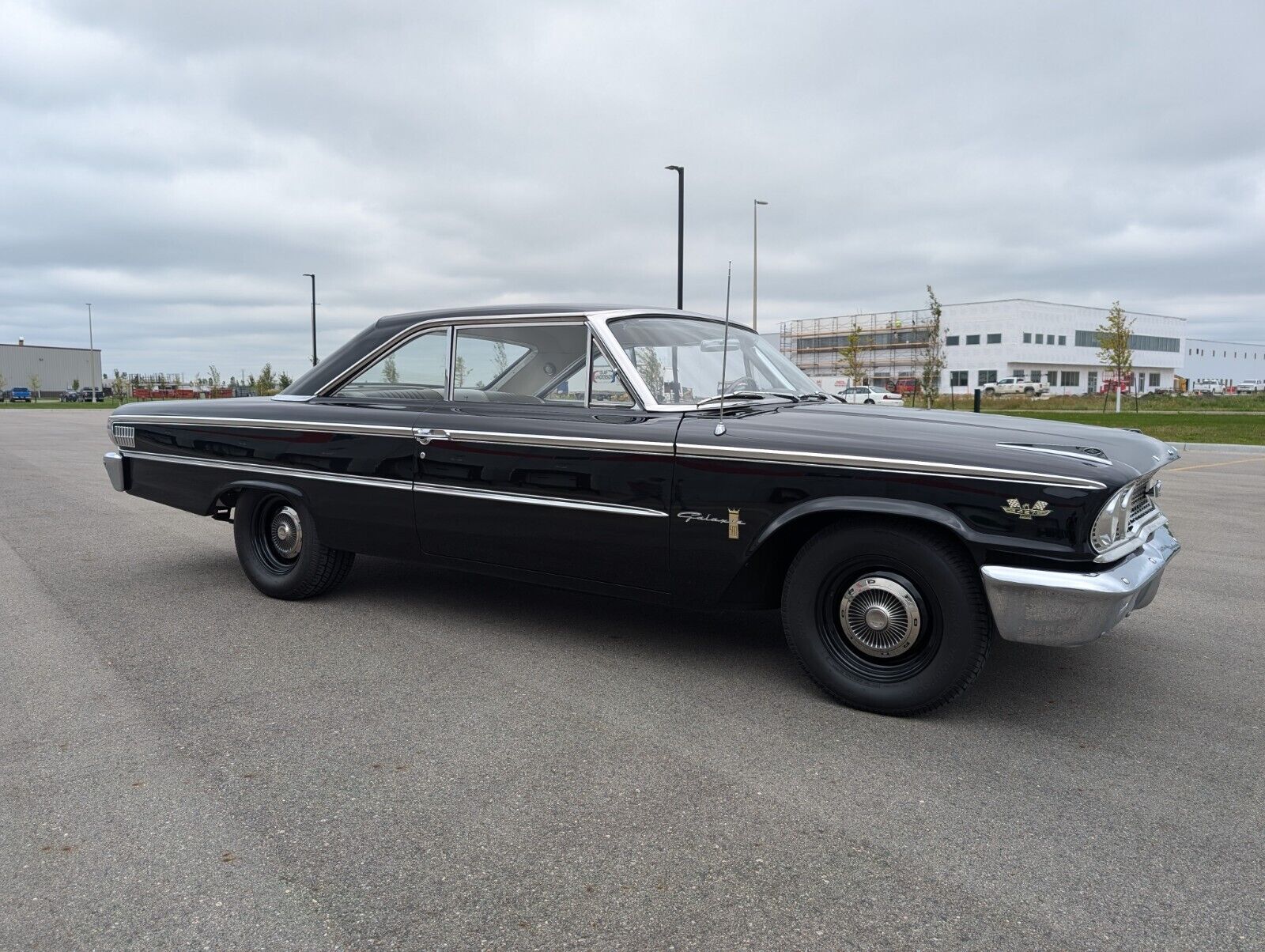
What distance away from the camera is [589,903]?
7.25 ft

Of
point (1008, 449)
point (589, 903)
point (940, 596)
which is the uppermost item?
point (1008, 449)

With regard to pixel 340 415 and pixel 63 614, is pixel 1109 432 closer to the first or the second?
pixel 340 415

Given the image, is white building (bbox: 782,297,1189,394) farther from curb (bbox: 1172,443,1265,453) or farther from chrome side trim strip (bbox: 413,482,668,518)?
chrome side trim strip (bbox: 413,482,668,518)

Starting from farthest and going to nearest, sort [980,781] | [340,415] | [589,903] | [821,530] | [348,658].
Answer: [340,415] < [348,658] < [821,530] < [980,781] < [589,903]

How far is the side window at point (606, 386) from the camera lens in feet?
13.3

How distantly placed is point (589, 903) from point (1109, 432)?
2.87m

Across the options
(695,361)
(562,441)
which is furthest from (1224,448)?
(562,441)

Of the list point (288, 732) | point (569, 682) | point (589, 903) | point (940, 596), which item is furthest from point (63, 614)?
point (940, 596)

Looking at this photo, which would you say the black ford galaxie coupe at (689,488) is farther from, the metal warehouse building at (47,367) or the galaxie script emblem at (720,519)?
the metal warehouse building at (47,367)

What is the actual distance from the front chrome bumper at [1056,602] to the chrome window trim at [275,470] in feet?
8.72

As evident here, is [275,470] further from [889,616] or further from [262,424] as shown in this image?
[889,616]

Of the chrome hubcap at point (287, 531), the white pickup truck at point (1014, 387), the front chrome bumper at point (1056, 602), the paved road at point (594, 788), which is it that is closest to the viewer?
the paved road at point (594, 788)

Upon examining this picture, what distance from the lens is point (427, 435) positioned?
14.4 feet

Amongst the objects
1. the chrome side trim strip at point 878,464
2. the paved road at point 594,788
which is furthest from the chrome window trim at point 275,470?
the chrome side trim strip at point 878,464
